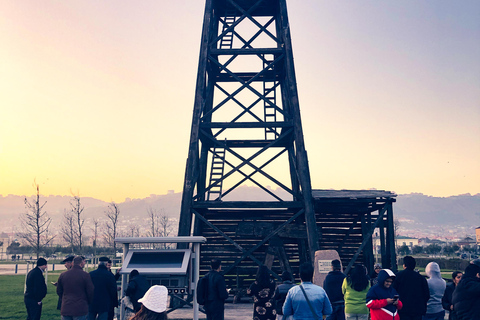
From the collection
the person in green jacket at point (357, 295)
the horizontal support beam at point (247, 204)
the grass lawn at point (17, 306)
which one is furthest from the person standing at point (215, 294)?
the grass lawn at point (17, 306)

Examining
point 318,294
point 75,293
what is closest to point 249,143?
point 75,293

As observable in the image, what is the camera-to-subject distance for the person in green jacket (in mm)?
7387

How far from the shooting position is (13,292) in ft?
70.4

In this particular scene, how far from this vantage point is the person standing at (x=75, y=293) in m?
8.64

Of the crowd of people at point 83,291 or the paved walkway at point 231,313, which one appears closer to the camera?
the crowd of people at point 83,291

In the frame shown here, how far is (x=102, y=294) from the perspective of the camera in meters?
9.45

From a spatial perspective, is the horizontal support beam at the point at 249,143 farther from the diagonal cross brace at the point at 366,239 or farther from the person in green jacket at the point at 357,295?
the person in green jacket at the point at 357,295

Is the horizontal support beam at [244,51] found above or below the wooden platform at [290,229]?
above

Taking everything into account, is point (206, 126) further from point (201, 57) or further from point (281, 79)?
point (281, 79)

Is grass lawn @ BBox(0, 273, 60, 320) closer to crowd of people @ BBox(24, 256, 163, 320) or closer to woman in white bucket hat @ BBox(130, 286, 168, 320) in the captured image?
crowd of people @ BBox(24, 256, 163, 320)

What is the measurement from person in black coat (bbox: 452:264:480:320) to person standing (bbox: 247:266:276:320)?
2691mm

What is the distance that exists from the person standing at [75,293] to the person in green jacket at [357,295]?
457 cm

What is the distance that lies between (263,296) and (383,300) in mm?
1873

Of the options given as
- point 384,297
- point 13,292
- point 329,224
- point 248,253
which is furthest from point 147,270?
point 13,292
